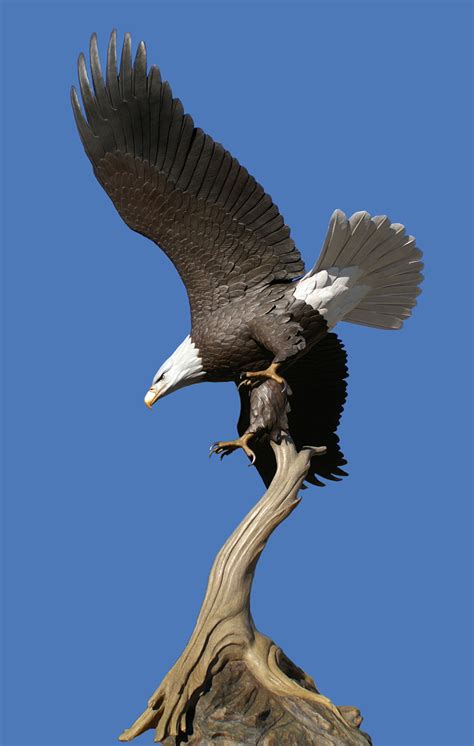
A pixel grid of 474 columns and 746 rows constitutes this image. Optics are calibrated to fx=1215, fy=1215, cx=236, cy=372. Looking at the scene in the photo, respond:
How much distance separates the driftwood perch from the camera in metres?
5.07

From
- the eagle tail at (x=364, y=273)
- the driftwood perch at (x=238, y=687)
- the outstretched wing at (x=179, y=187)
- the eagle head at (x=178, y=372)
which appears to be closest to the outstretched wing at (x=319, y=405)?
the eagle tail at (x=364, y=273)

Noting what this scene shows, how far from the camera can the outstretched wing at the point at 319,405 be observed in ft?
19.5

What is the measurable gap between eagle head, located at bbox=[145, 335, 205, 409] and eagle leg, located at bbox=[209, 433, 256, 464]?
0.36 metres

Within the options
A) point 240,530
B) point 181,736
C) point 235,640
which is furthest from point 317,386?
point 181,736

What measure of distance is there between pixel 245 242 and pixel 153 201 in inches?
18.3

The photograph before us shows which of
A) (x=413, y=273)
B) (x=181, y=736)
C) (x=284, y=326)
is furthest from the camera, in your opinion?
(x=413, y=273)

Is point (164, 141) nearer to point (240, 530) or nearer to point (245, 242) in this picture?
point (245, 242)

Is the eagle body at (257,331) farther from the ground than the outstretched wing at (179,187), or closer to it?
closer to it

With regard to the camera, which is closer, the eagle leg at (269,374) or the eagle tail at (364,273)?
the eagle leg at (269,374)

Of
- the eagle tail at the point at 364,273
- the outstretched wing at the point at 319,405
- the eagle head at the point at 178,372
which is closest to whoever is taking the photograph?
the eagle tail at the point at 364,273

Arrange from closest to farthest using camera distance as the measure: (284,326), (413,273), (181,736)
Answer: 1. (181,736)
2. (284,326)
3. (413,273)

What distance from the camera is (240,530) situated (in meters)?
5.41

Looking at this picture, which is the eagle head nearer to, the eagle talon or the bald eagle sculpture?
the bald eagle sculpture

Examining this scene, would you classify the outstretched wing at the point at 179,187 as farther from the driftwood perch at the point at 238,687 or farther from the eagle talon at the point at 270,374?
the driftwood perch at the point at 238,687
